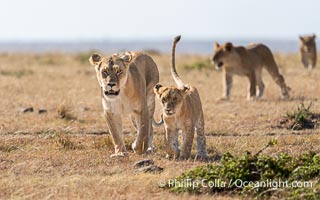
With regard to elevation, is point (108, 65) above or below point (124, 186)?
above

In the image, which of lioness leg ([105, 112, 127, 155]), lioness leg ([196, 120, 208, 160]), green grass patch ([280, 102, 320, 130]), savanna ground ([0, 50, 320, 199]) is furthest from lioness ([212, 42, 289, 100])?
lioness leg ([105, 112, 127, 155])

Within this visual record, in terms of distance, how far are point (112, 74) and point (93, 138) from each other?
2.41 meters

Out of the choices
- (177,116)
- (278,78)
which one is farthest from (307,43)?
(177,116)

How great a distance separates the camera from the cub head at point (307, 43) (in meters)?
26.3

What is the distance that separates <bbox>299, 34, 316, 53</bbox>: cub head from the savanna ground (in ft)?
11.1

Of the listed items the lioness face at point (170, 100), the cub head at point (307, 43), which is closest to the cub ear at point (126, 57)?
the lioness face at point (170, 100)

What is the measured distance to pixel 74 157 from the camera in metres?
10.5

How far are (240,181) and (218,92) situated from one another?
12.1m

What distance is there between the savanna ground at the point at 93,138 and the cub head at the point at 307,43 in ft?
11.1

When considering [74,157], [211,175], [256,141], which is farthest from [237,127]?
[211,175]

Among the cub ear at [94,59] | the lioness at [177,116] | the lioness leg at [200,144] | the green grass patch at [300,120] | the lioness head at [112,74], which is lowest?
the green grass patch at [300,120]

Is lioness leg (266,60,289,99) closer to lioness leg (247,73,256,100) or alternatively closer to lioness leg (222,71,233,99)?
lioness leg (247,73,256,100)

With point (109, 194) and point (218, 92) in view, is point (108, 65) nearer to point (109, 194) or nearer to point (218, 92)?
point (109, 194)

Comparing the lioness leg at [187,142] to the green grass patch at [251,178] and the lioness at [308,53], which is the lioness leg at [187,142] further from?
the lioness at [308,53]
